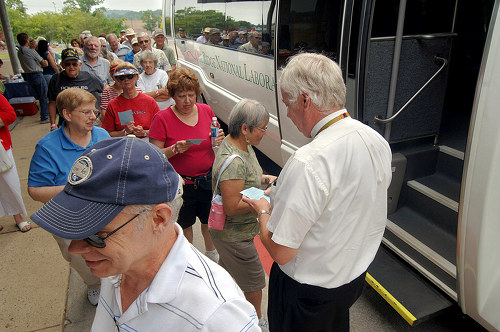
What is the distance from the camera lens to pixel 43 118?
8859 mm

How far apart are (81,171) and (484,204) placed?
189 centimetres

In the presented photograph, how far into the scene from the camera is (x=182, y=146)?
2799 mm

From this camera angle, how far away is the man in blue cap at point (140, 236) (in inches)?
38.1

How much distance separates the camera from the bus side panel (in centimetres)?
171

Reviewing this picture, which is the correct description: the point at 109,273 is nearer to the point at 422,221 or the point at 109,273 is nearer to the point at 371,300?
the point at 371,300

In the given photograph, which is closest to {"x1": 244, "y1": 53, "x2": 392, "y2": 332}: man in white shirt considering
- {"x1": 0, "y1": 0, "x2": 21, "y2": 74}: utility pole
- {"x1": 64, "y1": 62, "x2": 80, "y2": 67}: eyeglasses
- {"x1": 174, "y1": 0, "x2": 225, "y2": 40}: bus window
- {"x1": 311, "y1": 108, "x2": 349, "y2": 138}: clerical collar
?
{"x1": 311, "y1": 108, "x2": 349, "y2": 138}: clerical collar

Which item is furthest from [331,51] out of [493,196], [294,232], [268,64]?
[294,232]

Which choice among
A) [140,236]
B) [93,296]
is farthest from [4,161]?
[140,236]

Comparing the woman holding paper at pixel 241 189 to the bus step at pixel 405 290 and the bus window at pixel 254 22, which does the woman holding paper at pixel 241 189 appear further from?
the bus window at pixel 254 22

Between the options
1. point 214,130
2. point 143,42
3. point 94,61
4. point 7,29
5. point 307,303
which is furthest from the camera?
point 7,29

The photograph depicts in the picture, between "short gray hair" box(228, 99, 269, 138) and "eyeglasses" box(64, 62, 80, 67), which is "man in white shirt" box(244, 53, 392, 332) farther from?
"eyeglasses" box(64, 62, 80, 67)

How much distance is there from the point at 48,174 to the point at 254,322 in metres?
1.95

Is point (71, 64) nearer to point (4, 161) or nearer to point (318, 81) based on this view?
point (4, 161)

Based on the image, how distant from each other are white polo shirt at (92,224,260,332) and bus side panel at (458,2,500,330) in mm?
1471
